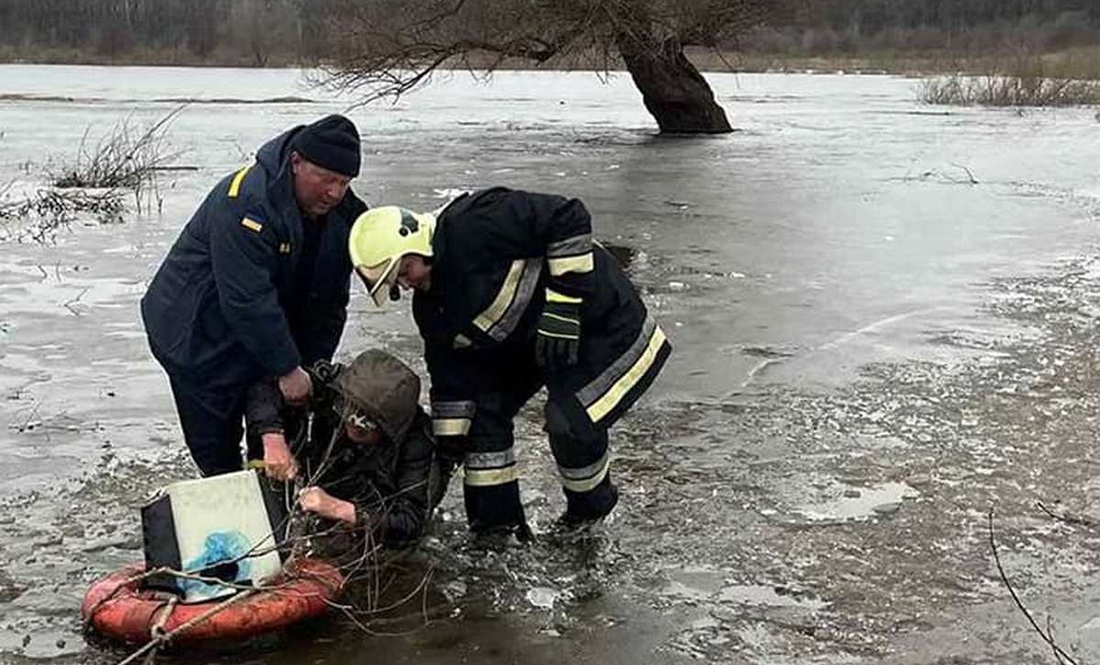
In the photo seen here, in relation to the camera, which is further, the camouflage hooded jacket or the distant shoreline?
the distant shoreline

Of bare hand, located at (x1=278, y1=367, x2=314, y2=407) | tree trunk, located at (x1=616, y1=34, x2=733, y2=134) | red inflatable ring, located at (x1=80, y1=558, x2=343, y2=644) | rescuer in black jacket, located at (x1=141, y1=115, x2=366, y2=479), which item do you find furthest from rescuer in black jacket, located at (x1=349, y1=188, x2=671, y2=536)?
tree trunk, located at (x1=616, y1=34, x2=733, y2=134)

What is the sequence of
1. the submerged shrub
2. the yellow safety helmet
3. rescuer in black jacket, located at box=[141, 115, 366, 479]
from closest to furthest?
the yellow safety helmet → rescuer in black jacket, located at box=[141, 115, 366, 479] → the submerged shrub

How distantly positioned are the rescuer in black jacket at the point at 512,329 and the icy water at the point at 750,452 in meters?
0.31

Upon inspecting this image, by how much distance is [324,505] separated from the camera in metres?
4.38

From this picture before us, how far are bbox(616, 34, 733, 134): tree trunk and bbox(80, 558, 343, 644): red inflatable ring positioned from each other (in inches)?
933

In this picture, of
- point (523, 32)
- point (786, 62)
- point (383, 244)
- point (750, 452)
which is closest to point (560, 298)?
point (383, 244)

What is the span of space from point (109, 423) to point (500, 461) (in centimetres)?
254

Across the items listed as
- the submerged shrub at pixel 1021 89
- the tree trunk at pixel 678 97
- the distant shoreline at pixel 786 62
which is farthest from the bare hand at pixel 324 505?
the distant shoreline at pixel 786 62

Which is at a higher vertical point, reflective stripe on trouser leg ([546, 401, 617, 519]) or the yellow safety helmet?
the yellow safety helmet

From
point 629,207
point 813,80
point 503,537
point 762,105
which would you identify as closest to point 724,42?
point 762,105

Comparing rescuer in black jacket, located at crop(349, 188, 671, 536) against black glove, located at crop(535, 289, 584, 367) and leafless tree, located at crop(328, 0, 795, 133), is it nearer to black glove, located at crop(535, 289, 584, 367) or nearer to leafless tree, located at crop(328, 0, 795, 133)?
black glove, located at crop(535, 289, 584, 367)

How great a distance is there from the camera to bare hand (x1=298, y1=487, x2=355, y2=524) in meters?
4.36

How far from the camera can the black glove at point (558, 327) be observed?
4523mm

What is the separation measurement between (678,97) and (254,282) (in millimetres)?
23935
